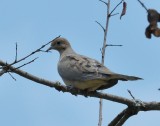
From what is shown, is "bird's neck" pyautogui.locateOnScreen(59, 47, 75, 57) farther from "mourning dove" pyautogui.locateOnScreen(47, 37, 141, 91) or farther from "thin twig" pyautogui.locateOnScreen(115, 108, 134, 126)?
"thin twig" pyautogui.locateOnScreen(115, 108, 134, 126)

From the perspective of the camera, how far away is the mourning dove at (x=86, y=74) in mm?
5758

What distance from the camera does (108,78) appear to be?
18.8 ft

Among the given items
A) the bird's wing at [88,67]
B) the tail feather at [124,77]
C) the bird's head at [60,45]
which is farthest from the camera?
the bird's head at [60,45]

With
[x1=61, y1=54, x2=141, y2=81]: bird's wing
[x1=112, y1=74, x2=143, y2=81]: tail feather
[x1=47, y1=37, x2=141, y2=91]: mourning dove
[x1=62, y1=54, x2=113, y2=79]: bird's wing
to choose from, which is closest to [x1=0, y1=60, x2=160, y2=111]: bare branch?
[x1=112, y1=74, x2=143, y2=81]: tail feather

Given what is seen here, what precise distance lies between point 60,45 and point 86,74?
227cm

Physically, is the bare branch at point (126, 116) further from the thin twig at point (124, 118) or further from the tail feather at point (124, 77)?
the tail feather at point (124, 77)

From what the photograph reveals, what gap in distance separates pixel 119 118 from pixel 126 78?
88 centimetres

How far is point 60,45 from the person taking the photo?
8.26 m

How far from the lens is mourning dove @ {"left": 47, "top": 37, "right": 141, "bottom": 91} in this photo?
576 centimetres

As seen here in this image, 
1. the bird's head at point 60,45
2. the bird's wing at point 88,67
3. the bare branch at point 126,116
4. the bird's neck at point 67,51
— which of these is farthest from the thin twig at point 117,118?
the bird's head at point 60,45

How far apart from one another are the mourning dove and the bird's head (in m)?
1.14

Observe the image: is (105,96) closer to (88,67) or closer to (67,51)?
(88,67)

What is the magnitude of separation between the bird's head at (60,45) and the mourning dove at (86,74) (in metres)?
1.14

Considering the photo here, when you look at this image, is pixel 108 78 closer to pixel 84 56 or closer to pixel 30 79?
pixel 84 56
